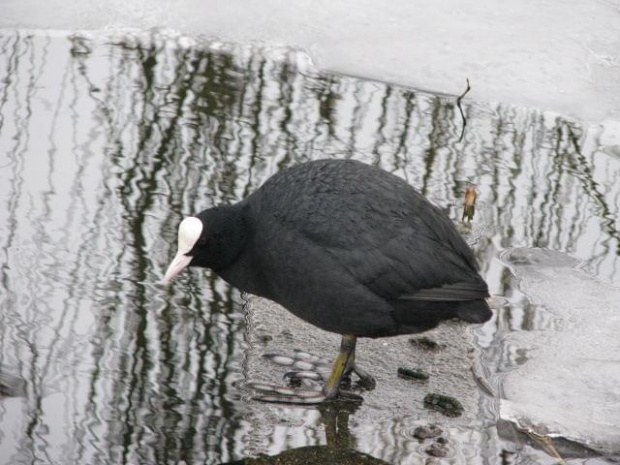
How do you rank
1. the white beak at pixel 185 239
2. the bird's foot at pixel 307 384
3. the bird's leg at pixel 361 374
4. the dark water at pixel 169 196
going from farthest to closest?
the bird's leg at pixel 361 374, the bird's foot at pixel 307 384, the white beak at pixel 185 239, the dark water at pixel 169 196

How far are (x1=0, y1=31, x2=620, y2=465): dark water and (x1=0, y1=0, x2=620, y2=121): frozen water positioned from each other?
→ 18 cm

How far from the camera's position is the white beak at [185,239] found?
3.44 meters

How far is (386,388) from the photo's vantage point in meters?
3.67

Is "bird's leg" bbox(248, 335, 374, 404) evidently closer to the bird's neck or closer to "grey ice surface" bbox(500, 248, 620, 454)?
the bird's neck

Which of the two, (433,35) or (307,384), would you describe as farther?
(433,35)

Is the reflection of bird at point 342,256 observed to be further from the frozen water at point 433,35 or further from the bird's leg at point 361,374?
the frozen water at point 433,35

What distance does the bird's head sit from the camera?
3451mm

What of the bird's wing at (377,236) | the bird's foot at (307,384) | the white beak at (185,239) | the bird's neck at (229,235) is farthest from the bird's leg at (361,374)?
the white beak at (185,239)

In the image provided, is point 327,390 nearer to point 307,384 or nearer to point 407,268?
point 307,384

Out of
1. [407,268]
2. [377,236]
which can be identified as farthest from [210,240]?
[407,268]

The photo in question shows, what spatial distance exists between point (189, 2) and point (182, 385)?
12.1ft

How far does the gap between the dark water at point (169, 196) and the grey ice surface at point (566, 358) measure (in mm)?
94

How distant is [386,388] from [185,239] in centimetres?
87

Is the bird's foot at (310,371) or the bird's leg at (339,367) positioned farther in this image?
the bird's foot at (310,371)
